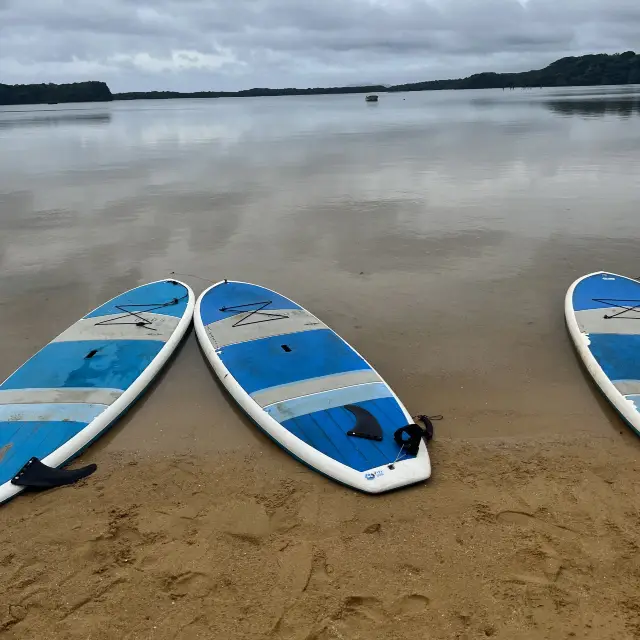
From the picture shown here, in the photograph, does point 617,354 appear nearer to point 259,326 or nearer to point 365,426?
point 365,426

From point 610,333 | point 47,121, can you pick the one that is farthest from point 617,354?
point 47,121

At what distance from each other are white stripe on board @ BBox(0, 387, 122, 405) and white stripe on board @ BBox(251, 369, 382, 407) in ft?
7.59

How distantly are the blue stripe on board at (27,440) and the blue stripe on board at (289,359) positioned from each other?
261 cm

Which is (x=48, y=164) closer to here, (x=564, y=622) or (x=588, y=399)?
(x=588, y=399)

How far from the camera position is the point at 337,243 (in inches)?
658

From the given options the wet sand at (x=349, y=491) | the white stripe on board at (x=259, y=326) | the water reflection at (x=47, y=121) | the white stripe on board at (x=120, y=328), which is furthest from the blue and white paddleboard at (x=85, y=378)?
the water reflection at (x=47, y=121)

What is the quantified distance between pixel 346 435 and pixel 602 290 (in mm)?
7300

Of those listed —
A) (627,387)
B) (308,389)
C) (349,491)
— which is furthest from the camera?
(308,389)

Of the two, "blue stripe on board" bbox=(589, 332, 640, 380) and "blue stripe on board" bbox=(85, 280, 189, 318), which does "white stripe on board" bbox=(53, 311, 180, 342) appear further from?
"blue stripe on board" bbox=(589, 332, 640, 380)

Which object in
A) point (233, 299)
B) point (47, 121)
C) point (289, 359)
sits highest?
point (47, 121)

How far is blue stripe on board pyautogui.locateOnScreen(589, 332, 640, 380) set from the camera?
857 cm

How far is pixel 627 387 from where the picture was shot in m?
8.21

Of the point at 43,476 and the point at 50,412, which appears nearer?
the point at 43,476

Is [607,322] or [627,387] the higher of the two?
[607,322]
